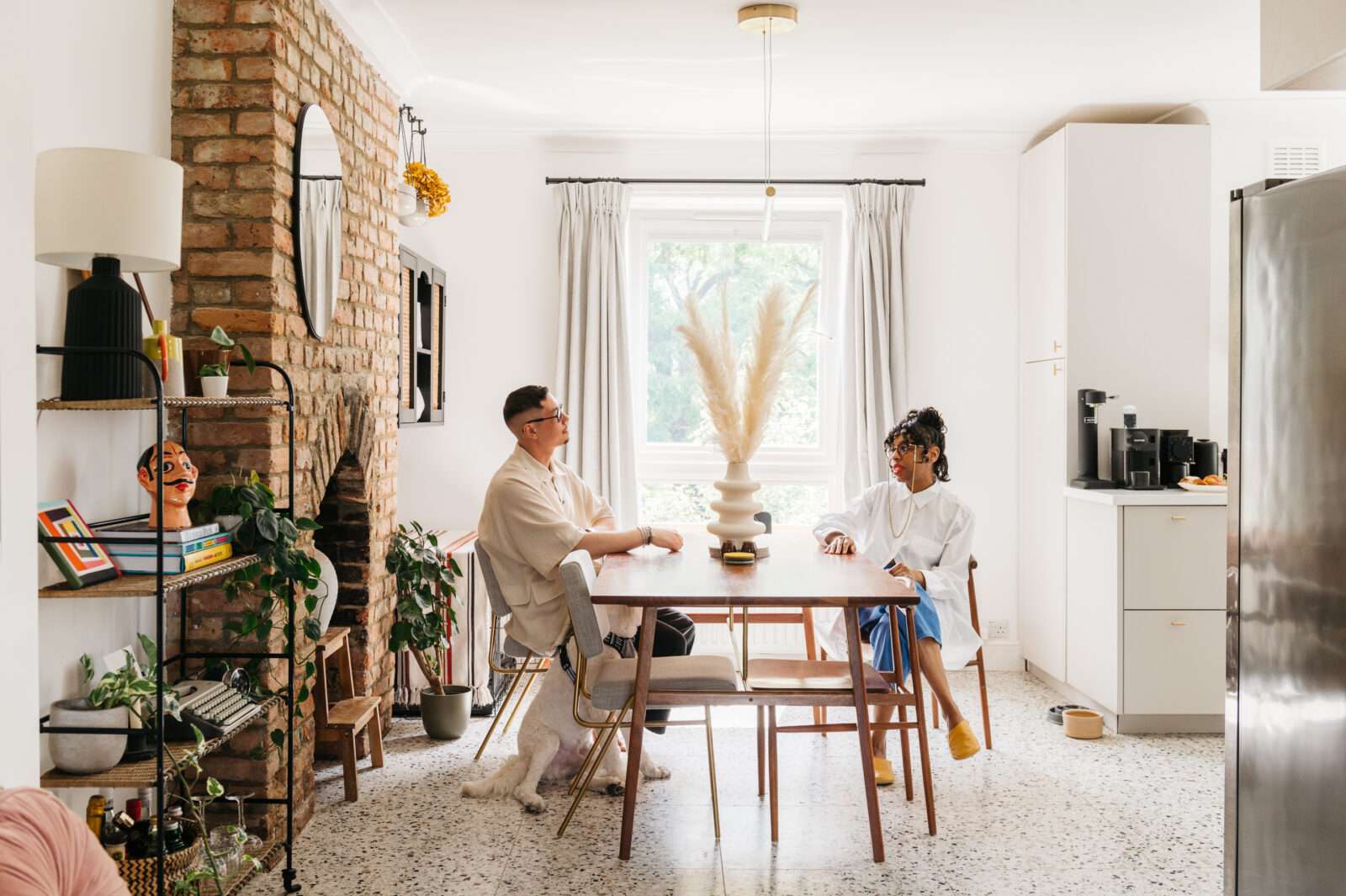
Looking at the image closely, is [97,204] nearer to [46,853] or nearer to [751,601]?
[46,853]

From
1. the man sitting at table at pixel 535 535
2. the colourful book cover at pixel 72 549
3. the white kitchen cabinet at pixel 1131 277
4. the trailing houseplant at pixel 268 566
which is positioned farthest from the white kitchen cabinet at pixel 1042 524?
the colourful book cover at pixel 72 549

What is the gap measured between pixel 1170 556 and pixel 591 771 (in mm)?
2574

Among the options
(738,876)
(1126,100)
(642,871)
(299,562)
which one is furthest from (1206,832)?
(1126,100)

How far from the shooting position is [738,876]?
2926mm

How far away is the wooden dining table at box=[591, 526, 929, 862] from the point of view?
9.39 ft

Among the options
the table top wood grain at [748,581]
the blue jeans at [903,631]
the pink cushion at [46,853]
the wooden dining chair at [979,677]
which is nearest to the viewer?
the pink cushion at [46,853]

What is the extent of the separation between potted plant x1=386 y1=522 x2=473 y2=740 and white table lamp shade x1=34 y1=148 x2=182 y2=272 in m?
2.02

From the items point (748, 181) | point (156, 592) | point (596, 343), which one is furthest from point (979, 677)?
point (156, 592)

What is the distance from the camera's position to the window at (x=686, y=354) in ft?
18.1

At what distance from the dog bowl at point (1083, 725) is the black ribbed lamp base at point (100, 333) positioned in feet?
12.0

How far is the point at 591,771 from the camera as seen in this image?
11.0 feet

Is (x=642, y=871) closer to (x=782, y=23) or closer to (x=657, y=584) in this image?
(x=657, y=584)

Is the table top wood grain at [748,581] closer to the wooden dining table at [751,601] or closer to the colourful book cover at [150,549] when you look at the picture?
the wooden dining table at [751,601]

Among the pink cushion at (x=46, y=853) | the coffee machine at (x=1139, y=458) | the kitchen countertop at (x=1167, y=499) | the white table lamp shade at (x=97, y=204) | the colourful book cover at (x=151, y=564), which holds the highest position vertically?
the white table lamp shade at (x=97, y=204)
